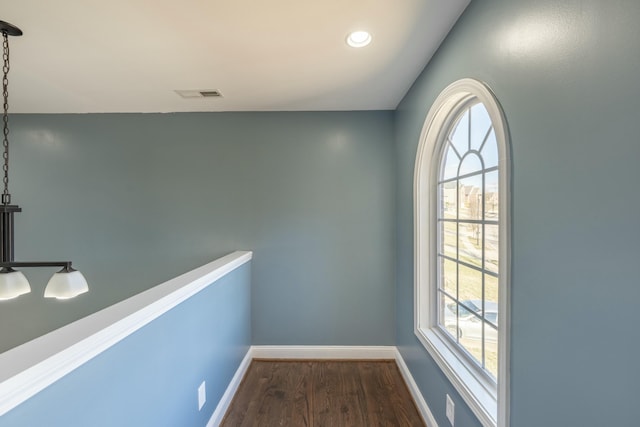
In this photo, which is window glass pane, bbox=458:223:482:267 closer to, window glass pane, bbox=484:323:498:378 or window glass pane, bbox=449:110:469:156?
window glass pane, bbox=484:323:498:378

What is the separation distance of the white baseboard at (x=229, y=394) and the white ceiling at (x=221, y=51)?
2.21 meters

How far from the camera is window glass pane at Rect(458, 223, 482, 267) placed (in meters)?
1.44

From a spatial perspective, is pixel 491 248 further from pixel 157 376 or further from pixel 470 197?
pixel 157 376

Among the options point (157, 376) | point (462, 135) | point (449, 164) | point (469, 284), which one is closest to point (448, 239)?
point (469, 284)

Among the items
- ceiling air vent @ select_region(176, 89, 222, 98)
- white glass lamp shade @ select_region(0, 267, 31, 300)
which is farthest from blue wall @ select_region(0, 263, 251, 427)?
ceiling air vent @ select_region(176, 89, 222, 98)

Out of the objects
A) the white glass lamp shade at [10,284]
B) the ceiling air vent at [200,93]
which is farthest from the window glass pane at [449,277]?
the white glass lamp shade at [10,284]

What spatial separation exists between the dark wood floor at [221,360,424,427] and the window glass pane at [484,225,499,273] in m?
1.24

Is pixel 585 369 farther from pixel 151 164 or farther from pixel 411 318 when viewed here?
pixel 151 164

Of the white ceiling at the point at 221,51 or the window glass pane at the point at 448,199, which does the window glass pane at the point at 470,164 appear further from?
the white ceiling at the point at 221,51

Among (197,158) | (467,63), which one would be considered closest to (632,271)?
(467,63)

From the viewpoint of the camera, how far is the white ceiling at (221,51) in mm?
1339

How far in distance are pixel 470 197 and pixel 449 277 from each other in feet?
1.87

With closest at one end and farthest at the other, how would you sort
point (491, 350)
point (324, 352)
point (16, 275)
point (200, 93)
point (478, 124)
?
1. point (491, 350)
2. point (478, 124)
3. point (16, 275)
4. point (200, 93)
5. point (324, 352)

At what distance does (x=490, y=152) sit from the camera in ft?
4.36
